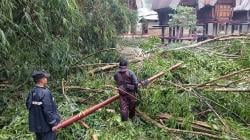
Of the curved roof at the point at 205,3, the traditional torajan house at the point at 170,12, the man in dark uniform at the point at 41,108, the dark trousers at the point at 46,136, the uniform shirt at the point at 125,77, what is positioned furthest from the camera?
the curved roof at the point at 205,3

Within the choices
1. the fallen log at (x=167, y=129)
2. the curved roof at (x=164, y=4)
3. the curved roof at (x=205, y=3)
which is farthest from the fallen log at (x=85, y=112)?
the curved roof at (x=205, y=3)

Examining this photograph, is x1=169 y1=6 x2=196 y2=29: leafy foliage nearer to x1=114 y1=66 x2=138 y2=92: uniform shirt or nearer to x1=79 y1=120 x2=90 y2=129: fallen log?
x1=114 y1=66 x2=138 y2=92: uniform shirt

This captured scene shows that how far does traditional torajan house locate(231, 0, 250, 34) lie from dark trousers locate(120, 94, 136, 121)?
65.7 feet

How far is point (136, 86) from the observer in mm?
5062

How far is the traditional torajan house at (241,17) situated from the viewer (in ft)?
79.0

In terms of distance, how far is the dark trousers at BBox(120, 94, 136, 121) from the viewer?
5.12 meters

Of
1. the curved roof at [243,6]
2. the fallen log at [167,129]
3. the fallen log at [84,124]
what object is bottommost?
the fallen log at [167,129]

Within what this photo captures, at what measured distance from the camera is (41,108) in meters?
3.86

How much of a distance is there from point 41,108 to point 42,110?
3cm

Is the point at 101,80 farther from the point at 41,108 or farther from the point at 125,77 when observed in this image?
the point at 41,108

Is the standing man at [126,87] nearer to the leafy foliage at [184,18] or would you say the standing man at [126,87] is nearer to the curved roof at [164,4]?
the leafy foliage at [184,18]

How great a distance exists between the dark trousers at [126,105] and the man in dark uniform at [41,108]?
1.38 meters

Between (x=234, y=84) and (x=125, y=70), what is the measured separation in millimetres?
1890

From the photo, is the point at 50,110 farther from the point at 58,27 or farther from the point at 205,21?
the point at 205,21
